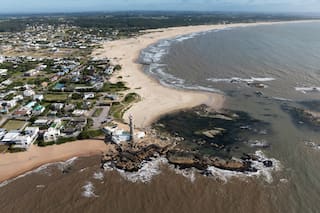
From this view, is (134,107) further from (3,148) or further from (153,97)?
(3,148)

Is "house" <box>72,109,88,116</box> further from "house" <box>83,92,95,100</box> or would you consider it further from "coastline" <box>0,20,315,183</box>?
"house" <box>83,92,95,100</box>

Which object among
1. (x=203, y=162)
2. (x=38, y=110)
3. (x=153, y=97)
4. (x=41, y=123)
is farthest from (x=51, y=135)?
(x=153, y=97)

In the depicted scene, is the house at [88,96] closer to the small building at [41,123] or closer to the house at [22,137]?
the small building at [41,123]

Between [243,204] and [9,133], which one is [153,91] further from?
[243,204]

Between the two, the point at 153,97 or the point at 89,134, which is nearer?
the point at 89,134

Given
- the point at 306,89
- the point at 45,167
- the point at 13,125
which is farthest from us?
the point at 306,89

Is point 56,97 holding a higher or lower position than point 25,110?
lower

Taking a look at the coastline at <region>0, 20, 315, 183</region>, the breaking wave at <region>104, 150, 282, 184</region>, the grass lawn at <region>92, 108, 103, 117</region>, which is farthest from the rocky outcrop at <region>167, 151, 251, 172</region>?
the grass lawn at <region>92, 108, 103, 117</region>
